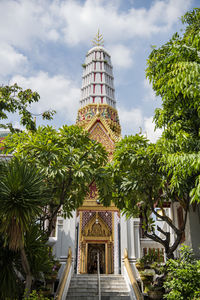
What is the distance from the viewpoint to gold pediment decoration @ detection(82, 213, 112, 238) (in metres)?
15.4

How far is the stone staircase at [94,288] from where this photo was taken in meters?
9.18

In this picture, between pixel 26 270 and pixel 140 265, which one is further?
pixel 140 265

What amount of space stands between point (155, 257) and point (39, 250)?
16.3 feet

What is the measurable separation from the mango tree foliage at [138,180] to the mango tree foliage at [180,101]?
82 cm

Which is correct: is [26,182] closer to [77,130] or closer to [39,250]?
[39,250]

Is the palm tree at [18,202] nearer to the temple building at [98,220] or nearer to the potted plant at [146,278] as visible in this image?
the potted plant at [146,278]

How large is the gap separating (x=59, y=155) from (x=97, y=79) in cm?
1688

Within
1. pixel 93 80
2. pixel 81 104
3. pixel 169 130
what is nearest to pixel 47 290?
pixel 169 130

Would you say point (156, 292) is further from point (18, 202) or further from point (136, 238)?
point (18, 202)

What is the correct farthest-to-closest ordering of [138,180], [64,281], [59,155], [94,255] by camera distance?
[94,255] → [64,281] → [138,180] → [59,155]

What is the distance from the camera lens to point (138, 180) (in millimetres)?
8250

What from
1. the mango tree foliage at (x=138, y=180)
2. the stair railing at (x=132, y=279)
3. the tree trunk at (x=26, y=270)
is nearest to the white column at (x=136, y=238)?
the stair railing at (x=132, y=279)

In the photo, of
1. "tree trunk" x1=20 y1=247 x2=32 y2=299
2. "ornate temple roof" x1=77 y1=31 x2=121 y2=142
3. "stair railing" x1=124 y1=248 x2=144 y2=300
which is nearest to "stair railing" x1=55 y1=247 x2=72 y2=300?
"tree trunk" x1=20 y1=247 x2=32 y2=299

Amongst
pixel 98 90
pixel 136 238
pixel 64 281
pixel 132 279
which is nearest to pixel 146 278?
pixel 132 279
